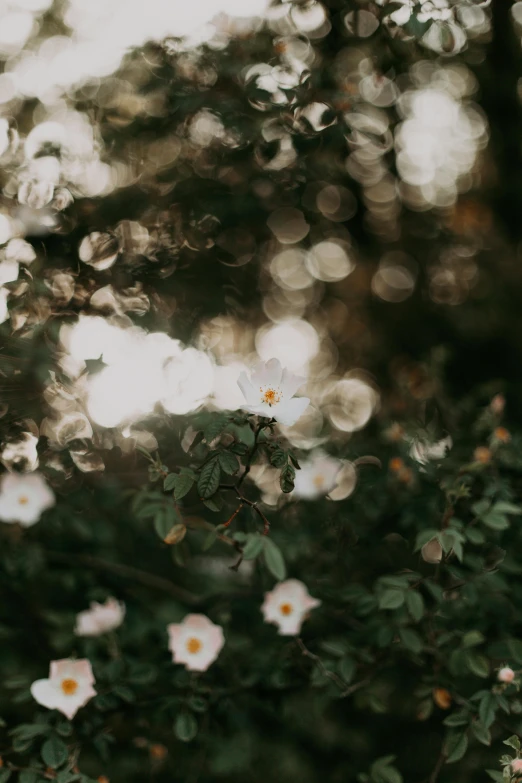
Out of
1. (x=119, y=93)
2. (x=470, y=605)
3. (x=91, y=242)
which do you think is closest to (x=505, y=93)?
(x=119, y=93)

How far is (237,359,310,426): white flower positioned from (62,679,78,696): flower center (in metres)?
0.73

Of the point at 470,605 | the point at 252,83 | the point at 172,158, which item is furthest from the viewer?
the point at 172,158

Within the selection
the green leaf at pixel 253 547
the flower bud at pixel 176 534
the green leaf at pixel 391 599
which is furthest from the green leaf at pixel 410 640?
the flower bud at pixel 176 534

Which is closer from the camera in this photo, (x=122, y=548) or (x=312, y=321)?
(x=122, y=548)

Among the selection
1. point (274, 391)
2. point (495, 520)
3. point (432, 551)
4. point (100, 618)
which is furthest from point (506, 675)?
point (100, 618)

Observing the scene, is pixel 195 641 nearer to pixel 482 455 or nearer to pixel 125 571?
pixel 125 571

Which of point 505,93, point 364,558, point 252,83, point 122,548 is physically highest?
point 252,83

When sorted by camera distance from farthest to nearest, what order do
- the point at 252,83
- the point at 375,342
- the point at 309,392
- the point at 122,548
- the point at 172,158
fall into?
the point at 375,342 → the point at 309,392 → the point at 172,158 → the point at 122,548 → the point at 252,83

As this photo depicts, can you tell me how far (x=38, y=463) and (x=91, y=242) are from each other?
59 cm

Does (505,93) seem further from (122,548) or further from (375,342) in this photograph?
(122,548)

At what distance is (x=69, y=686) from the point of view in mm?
1370

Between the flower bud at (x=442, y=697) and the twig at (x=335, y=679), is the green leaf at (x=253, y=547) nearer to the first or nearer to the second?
the twig at (x=335, y=679)

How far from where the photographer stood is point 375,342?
3299 millimetres

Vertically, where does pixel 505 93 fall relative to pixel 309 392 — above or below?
above
